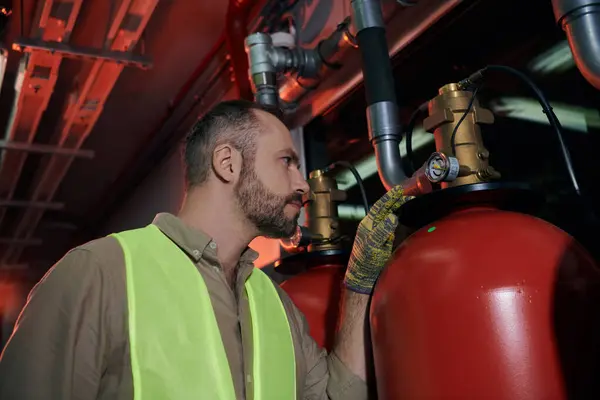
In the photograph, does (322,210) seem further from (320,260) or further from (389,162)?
(389,162)

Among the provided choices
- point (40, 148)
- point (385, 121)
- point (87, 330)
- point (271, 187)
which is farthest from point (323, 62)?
point (40, 148)

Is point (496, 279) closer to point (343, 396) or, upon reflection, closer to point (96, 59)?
point (343, 396)

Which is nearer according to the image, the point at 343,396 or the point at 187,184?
the point at 343,396

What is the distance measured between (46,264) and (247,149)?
12.8 ft

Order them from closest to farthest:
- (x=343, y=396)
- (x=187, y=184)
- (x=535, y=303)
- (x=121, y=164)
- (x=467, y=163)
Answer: (x=535, y=303) < (x=467, y=163) < (x=343, y=396) < (x=187, y=184) < (x=121, y=164)

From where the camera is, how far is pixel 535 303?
600mm

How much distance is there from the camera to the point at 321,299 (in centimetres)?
107

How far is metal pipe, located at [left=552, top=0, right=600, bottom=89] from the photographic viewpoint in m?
0.69

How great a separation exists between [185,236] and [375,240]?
0.94ft

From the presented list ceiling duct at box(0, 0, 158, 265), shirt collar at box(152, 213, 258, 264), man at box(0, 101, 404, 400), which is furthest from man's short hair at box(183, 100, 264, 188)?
ceiling duct at box(0, 0, 158, 265)

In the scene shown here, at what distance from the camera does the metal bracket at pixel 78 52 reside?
61.6 inches

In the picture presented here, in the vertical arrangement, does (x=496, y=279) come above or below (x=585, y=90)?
below

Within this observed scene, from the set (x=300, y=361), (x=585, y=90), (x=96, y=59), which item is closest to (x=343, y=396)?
(x=300, y=361)

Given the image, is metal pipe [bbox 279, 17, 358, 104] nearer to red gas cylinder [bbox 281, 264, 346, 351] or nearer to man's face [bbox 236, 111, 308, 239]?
man's face [bbox 236, 111, 308, 239]
